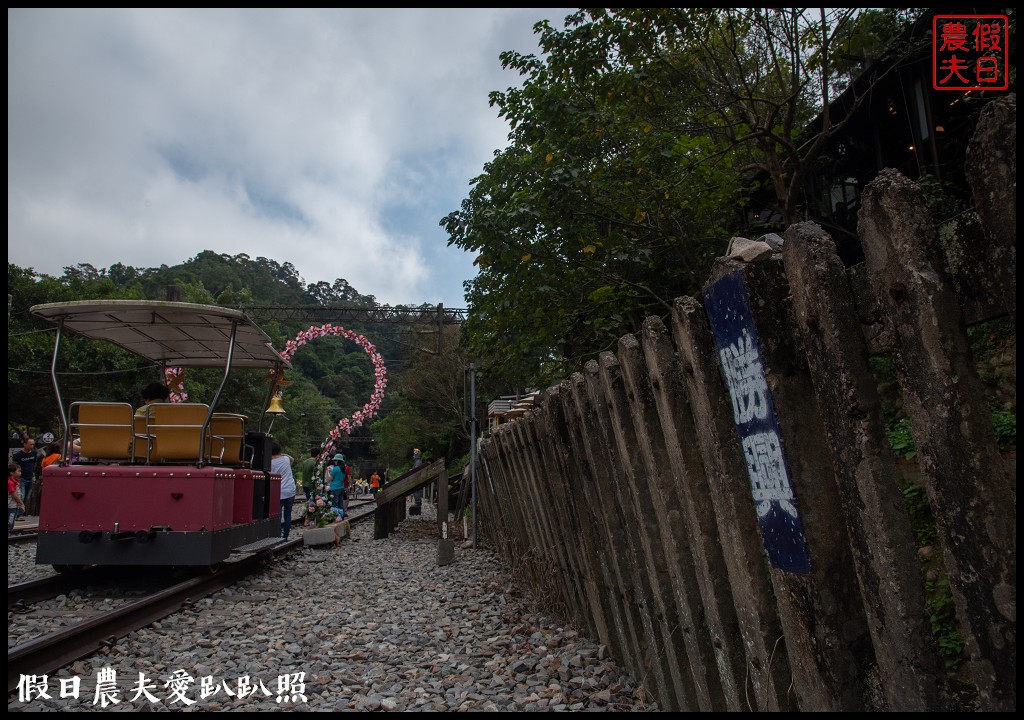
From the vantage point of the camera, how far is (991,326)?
538 centimetres

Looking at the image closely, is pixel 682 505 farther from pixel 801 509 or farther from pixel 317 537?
pixel 317 537

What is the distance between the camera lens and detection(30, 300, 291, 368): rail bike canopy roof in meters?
6.90

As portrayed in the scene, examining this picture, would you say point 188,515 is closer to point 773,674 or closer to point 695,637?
point 695,637

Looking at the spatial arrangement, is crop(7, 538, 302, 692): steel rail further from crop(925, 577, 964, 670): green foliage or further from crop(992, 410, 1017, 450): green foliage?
crop(992, 410, 1017, 450): green foliage

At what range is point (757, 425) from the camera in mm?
2023

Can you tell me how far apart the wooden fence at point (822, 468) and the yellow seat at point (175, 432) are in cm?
530

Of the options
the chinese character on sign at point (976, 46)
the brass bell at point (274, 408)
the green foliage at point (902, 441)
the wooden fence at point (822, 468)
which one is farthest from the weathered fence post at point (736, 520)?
the brass bell at point (274, 408)

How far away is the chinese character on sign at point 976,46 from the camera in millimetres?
7211

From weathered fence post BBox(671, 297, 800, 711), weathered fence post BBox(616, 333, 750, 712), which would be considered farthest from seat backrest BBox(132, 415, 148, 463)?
weathered fence post BBox(671, 297, 800, 711)

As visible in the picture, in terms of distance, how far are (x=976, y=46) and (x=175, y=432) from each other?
963cm

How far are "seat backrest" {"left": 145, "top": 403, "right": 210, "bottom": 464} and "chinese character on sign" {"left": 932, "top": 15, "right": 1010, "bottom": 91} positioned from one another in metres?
8.59

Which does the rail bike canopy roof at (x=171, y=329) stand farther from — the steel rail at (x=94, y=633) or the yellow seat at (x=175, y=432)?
the steel rail at (x=94, y=633)

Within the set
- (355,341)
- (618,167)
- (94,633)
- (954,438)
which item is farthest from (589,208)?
(355,341)

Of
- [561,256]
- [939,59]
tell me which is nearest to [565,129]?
[561,256]
